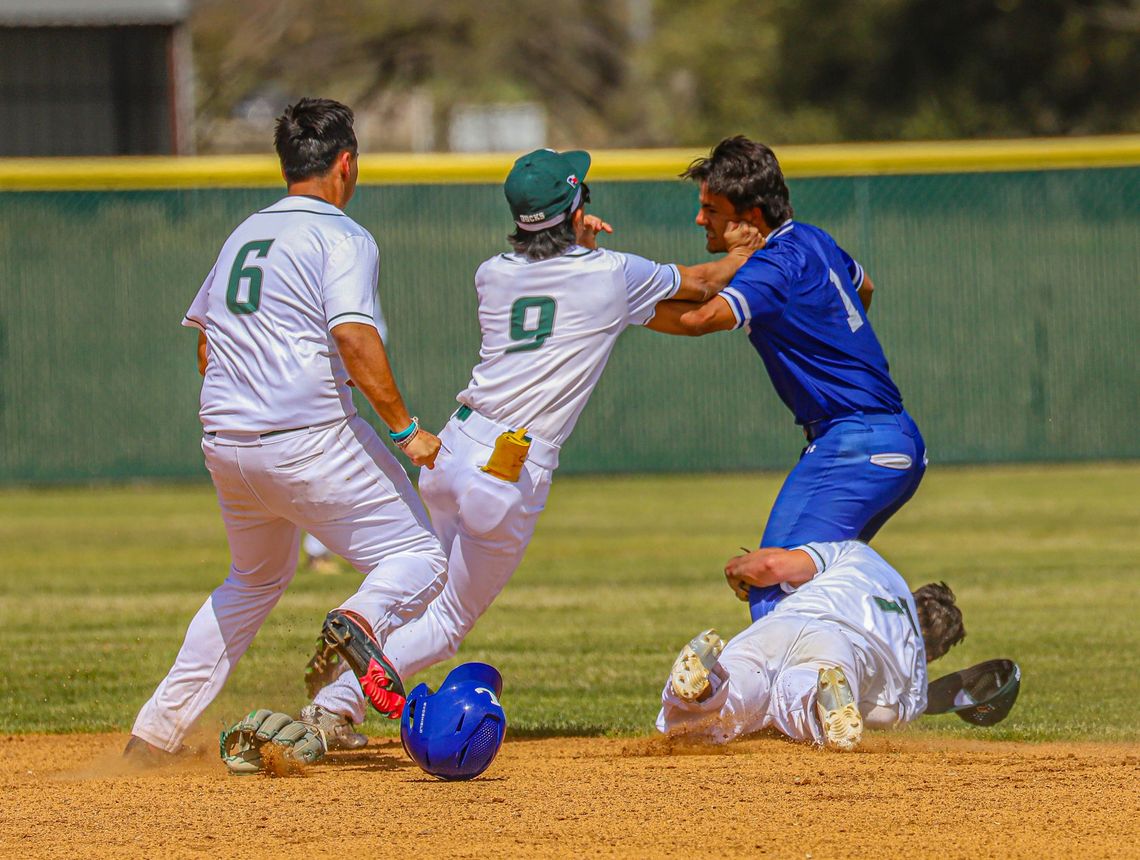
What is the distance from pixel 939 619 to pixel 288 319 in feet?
9.59

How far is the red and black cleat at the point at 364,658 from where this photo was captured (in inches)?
213

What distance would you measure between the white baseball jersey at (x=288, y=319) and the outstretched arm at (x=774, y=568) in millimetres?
1681

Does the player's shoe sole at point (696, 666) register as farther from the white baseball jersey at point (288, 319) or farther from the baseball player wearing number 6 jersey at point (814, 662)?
the white baseball jersey at point (288, 319)

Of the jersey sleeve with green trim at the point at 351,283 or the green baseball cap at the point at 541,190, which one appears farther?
the green baseball cap at the point at 541,190

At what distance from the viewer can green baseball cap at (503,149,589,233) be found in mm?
5910

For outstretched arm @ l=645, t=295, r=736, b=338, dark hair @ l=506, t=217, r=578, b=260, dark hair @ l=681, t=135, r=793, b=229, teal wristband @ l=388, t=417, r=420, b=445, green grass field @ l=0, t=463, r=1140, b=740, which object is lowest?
green grass field @ l=0, t=463, r=1140, b=740

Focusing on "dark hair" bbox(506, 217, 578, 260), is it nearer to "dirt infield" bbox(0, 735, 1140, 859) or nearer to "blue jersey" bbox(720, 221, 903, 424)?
"blue jersey" bbox(720, 221, 903, 424)

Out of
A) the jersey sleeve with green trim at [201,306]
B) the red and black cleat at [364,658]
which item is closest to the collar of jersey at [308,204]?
the jersey sleeve with green trim at [201,306]

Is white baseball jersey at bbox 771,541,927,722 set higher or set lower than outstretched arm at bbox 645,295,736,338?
lower

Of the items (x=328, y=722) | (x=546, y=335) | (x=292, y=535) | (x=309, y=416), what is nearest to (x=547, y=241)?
(x=546, y=335)

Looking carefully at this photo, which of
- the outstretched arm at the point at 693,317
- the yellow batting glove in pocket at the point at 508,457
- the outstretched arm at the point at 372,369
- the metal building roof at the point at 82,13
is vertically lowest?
the yellow batting glove in pocket at the point at 508,457

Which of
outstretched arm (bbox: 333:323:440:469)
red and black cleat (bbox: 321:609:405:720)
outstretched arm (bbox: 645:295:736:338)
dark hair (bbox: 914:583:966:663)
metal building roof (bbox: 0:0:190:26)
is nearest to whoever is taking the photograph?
red and black cleat (bbox: 321:609:405:720)

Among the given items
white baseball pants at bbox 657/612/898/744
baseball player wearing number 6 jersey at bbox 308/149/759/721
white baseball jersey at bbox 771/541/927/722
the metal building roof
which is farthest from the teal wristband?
the metal building roof

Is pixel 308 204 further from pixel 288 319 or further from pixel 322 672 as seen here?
pixel 322 672
